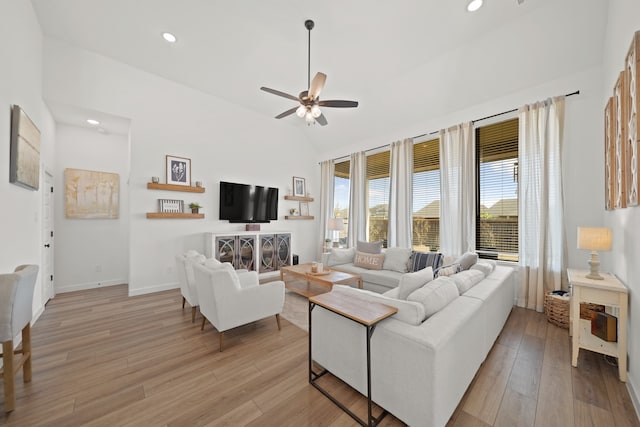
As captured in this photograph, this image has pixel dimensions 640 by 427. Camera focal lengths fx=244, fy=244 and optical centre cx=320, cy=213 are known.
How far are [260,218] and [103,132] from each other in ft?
10.9

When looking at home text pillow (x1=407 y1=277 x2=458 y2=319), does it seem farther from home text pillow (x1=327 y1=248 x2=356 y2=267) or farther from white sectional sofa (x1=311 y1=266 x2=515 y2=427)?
home text pillow (x1=327 y1=248 x2=356 y2=267)

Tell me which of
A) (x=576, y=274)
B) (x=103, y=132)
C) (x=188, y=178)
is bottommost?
(x=576, y=274)

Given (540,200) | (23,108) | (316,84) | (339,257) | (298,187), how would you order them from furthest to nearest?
1. (298,187)
2. (339,257)
3. (540,200)
4. (316,84)
5. (23,108)

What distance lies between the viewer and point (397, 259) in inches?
163

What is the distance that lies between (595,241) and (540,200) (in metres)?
1.21

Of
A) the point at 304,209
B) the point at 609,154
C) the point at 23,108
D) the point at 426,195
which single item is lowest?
the point at 304,209

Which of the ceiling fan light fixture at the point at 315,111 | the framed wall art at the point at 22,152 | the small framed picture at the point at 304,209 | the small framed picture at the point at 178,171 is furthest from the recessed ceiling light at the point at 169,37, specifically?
the small framed picture at the point at 304,209

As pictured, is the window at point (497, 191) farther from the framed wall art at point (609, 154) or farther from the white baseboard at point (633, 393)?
the white baseboard at point (633, 393)

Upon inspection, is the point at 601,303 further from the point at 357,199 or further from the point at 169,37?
the point at 169,37

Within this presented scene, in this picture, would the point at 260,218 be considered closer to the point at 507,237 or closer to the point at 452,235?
the point at 452,235

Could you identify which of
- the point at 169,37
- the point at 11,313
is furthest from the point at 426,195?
the point at 11,313

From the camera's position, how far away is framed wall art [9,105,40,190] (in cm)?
227

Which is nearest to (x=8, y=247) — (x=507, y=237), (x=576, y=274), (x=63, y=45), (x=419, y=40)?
(x=63, y=45)

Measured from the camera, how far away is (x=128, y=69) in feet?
13.2
